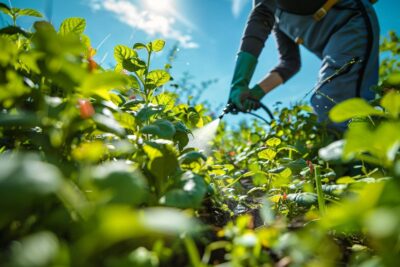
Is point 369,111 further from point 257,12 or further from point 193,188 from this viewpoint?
point 257,12

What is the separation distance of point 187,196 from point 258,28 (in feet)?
8.87

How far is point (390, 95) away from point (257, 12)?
2770 mm

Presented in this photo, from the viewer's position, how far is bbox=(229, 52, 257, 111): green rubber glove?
2.85m

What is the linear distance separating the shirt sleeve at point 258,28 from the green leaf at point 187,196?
2.57 metres

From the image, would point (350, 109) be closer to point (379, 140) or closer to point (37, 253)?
point (379, 140)

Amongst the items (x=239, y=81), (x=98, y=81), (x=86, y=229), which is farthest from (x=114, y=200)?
(x=239, y=81)

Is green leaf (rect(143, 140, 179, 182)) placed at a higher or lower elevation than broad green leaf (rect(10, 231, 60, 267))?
higher

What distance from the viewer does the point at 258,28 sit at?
289cm

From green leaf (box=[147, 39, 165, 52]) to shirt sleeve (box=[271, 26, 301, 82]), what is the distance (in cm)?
263

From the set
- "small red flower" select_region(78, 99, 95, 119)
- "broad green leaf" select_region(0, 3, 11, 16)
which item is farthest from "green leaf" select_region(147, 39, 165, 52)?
"small red flower" select_region(78, 99, 95, 119)

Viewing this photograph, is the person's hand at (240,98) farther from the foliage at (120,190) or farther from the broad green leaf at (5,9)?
the broad green leaf at (5,9)

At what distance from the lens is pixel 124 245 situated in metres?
0.51

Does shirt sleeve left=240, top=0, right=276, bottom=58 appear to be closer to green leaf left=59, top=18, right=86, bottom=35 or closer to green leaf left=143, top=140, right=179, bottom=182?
green leaf left=59, top=18, right=86, bottom=35

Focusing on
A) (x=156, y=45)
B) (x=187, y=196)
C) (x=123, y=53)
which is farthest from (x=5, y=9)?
(x=187, y=196)
